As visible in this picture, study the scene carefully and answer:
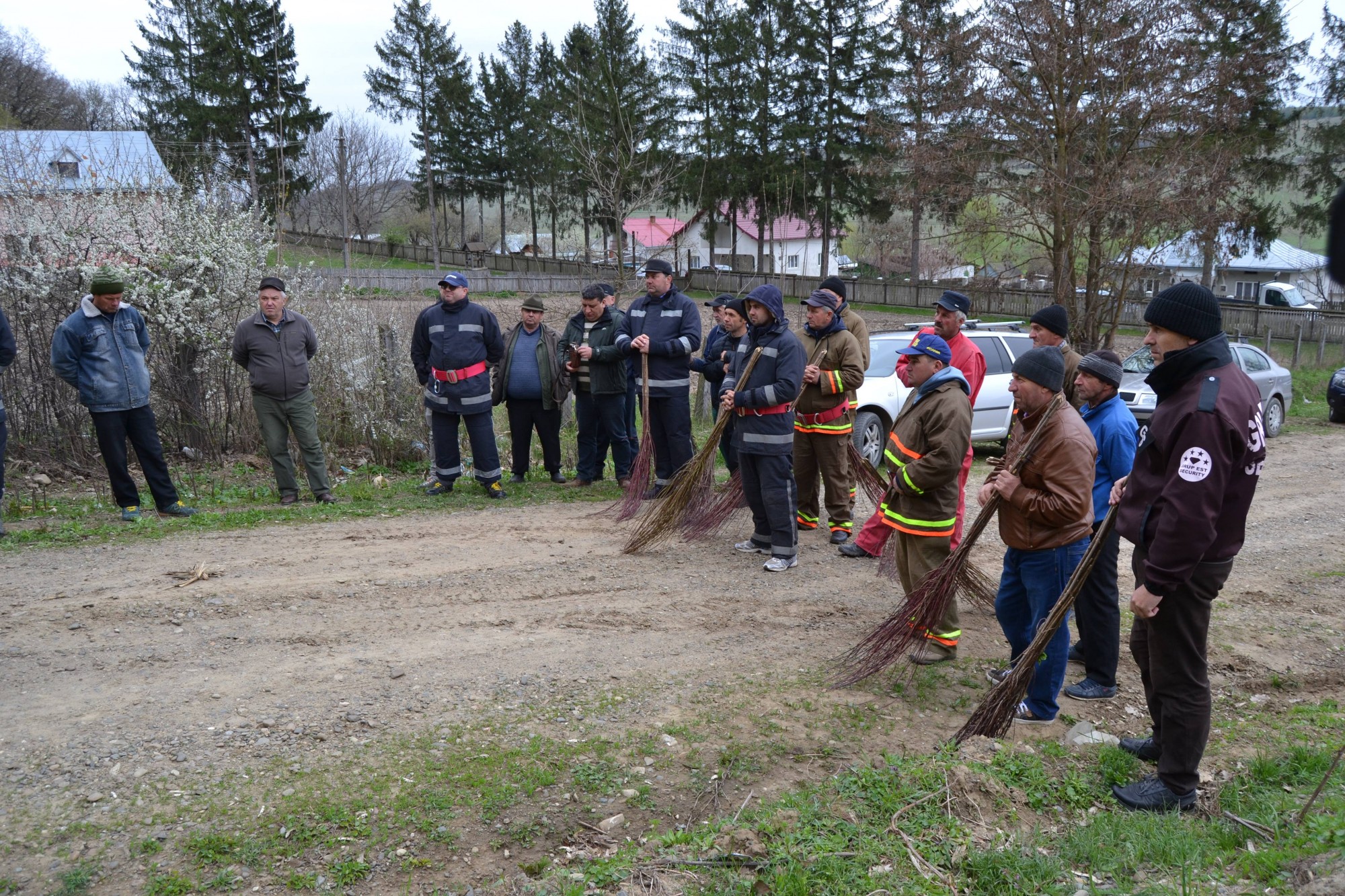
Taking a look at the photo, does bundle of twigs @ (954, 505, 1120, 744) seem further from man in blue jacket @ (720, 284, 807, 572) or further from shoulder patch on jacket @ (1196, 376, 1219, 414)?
man in blue jacket @ (720, 284, 807, 572)

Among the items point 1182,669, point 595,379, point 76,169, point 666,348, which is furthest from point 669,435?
point 76,169

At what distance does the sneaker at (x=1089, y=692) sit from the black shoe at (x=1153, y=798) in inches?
44.6

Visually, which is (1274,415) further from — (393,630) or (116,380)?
(116,380)

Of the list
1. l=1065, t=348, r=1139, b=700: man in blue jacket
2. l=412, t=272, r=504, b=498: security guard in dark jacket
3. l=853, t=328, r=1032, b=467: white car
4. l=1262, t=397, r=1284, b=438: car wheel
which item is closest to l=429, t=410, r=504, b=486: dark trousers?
l=412, t=272, r=504, b=498: security guard in dark jacket

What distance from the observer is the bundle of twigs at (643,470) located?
326 inches

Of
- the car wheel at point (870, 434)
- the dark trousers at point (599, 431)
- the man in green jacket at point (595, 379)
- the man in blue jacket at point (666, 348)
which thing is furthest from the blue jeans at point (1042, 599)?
the car wheel at point (870, 434)

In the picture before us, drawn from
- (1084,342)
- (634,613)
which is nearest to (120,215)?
(634,613)

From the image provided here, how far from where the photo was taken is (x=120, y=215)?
9883 mm

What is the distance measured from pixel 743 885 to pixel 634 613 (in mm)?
2776

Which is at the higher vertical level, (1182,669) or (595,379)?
(595,379)

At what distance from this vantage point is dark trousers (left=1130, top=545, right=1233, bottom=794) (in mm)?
3740

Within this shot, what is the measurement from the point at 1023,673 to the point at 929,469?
1.30 meters

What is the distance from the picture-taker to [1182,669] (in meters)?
3.81

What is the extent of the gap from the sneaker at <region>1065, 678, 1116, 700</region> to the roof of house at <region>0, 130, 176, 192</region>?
10.6 meters
